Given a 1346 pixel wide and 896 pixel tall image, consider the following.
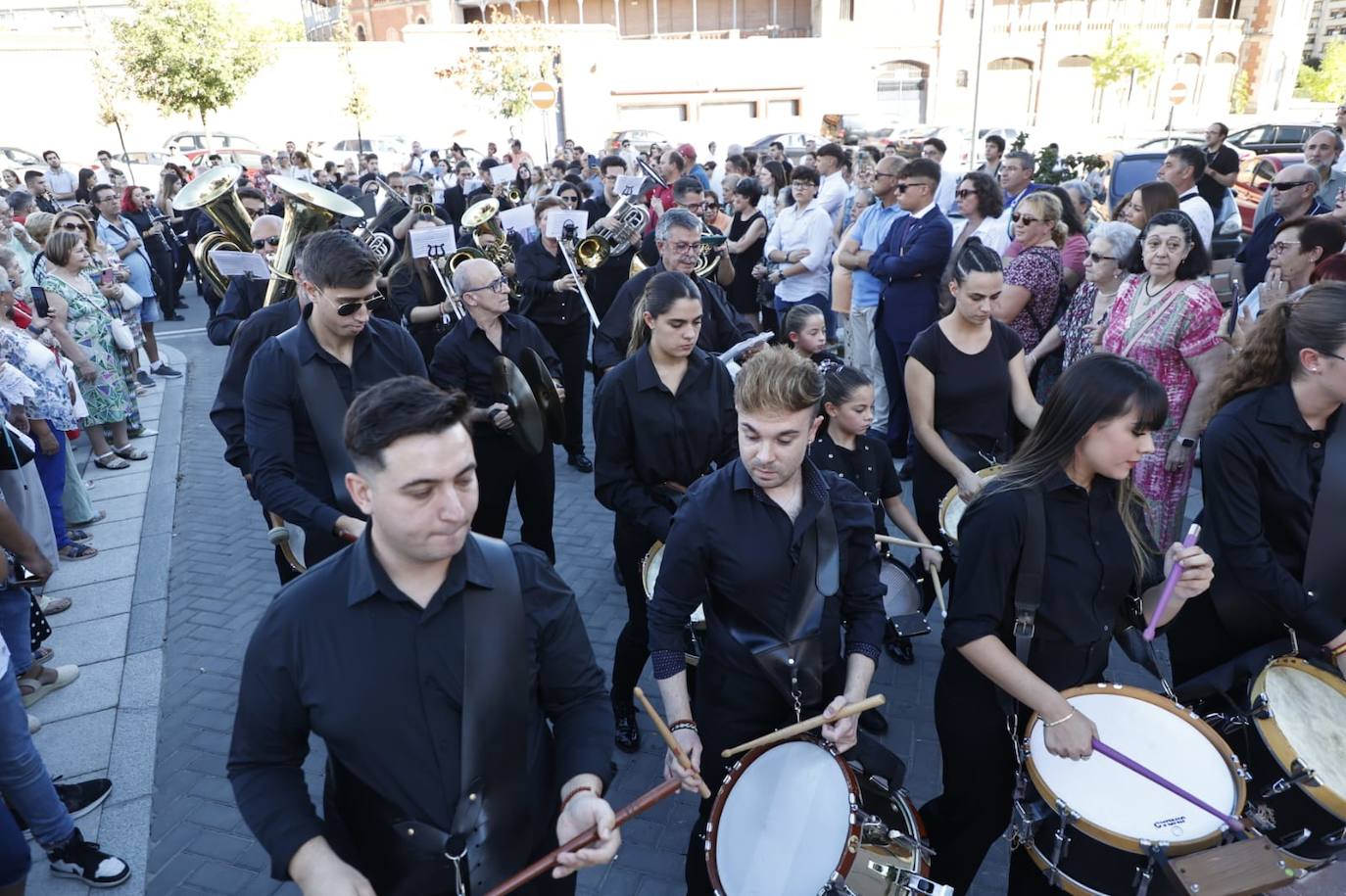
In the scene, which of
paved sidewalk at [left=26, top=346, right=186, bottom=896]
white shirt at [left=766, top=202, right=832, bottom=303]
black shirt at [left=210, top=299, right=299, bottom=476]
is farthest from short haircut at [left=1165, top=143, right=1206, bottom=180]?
paved sidewalk at [left=26, top=346, right=186, bottom=896]

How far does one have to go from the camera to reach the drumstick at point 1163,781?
235 centimetres

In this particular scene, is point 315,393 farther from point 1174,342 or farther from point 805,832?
point 1174,342

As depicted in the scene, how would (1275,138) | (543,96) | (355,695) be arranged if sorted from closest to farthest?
(355,695)
(543,96)
(1275,138)

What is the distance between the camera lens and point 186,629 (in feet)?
18.3

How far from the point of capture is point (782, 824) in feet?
8.06

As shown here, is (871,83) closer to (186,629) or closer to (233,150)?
(233,150)

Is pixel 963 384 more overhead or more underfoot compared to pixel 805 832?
more overhead

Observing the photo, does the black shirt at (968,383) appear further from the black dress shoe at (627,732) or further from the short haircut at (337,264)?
the short haircut at (337,264)

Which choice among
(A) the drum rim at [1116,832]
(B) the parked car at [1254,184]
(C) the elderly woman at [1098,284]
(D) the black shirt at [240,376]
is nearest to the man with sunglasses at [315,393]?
(D) the black shirt at [240,376]

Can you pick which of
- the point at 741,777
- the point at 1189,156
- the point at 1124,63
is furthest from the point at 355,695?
the point at 1124,63

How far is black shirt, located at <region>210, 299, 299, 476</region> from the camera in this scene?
438 cm

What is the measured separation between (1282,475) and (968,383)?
1518 millimetres

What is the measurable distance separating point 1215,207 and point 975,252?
6519 millimetres

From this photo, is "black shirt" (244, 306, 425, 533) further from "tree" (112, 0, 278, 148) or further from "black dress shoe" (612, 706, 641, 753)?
"tree" (112, 0, 278, 148)
